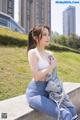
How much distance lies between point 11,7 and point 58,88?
9413cm

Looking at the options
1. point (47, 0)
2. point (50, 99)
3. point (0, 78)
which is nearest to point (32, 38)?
point (50, 99)

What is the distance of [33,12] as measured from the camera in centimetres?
10569

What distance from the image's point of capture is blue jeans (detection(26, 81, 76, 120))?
4.37 metres

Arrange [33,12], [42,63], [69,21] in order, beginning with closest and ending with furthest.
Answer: [42,63] < [33,12] < [69,21]

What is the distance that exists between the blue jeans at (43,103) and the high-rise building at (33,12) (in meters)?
93.4

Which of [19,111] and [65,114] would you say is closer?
[65,114]

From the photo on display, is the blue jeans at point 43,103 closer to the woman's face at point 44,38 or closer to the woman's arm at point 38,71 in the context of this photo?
the woman's arm at point 38,71

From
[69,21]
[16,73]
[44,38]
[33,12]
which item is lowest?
[69,21]

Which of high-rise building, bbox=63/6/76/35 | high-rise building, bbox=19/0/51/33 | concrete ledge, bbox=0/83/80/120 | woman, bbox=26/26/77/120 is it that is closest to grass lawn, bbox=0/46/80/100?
concrete ledge, bbox=0/83/80/120

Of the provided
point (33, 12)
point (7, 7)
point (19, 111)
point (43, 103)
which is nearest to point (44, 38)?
point (43, 103)

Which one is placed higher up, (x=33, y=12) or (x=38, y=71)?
(x=38, y=71)

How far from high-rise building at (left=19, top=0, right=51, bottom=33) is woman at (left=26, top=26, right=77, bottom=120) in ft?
306

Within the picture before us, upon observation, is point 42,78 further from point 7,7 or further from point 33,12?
point 33,12

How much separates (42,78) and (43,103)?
288 millimetres
